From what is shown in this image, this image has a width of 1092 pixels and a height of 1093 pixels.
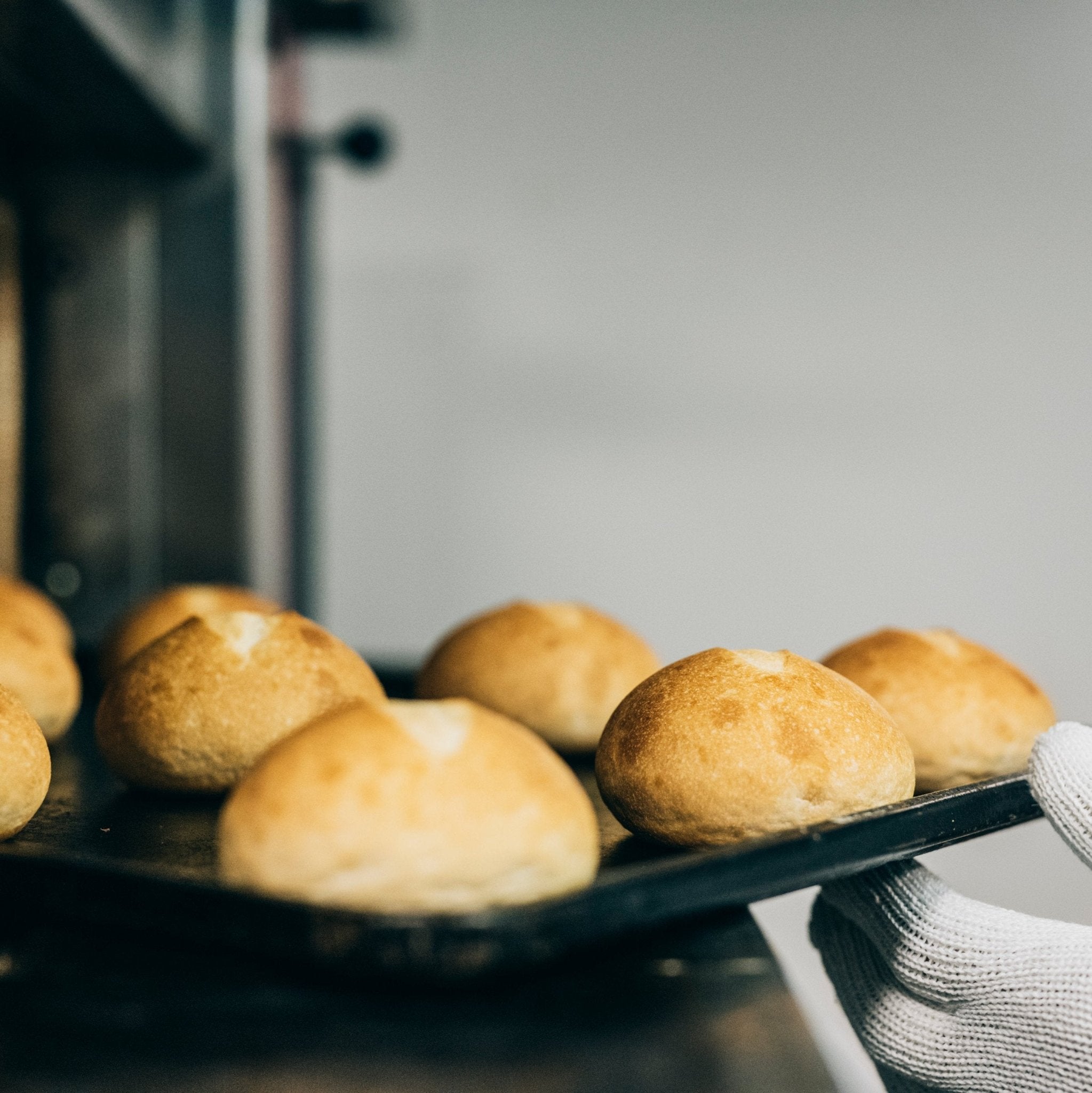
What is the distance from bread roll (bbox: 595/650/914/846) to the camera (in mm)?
630

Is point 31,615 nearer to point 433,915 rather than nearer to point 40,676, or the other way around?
point 40,676

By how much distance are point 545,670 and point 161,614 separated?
15.2 inches

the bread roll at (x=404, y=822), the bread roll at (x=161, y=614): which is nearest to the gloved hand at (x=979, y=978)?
the bread roll at (x=404, y=822)

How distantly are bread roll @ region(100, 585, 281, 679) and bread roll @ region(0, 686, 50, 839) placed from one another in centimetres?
40

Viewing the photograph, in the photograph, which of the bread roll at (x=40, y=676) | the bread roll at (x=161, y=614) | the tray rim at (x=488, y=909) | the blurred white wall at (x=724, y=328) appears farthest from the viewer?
the blurred white wall at (x=724, y=328)

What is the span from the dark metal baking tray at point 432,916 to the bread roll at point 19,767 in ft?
0.05

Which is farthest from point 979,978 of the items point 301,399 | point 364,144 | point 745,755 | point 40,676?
point 301,399

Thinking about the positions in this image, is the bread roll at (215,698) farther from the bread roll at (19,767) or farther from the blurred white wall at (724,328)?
the blurred white wall at (724,328)

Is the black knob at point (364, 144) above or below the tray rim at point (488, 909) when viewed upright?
above

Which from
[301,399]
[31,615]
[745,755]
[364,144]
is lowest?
[301,399]

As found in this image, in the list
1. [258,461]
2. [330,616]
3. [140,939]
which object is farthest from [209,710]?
[330,616]

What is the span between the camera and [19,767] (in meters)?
0.59

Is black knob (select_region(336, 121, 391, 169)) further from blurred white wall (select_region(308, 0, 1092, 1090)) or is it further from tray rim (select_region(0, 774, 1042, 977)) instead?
tray rim (select_region(0, 774, 1042, 977))

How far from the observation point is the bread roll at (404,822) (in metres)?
0.47
